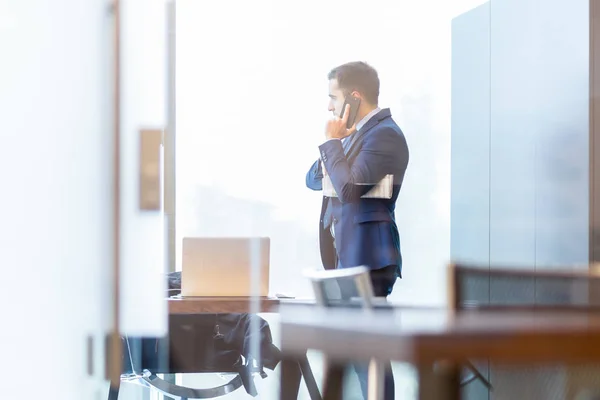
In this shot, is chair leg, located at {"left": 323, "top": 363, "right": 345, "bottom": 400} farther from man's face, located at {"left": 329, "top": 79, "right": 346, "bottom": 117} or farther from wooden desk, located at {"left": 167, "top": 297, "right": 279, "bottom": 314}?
man's face, located at {"left": 329, "top": 79, "right": 346, "bottom": 117}

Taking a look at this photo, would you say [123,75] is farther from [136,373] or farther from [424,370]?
[424,370]

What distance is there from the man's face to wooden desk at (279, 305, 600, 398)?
2170mm

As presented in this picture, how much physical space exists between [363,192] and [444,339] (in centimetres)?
241

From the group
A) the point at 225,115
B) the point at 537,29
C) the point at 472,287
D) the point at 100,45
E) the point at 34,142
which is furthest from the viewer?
the point at 537,29

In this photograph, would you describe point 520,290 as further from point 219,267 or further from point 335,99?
point 335,99

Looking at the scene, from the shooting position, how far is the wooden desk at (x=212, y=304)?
3.17 meters

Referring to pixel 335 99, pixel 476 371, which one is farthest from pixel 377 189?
pixel 476 371

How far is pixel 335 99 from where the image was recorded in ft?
11.3

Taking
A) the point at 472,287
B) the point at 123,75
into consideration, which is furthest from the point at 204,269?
the point at 472,287

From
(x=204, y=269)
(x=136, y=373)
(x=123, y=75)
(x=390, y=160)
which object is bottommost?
(x=136, y=373)

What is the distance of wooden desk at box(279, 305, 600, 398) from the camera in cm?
108


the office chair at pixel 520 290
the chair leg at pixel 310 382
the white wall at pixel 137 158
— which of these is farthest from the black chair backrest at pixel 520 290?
the white wall at pixel 137 158

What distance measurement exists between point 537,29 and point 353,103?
2.60 feet

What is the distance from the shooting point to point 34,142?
289cm
